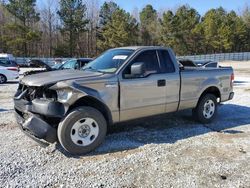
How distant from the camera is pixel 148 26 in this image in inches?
2788

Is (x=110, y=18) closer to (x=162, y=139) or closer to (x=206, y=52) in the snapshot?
(x=206, y=52)

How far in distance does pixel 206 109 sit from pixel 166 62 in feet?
6.03

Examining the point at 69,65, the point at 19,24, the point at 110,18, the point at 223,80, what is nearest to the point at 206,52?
the point at 110,18

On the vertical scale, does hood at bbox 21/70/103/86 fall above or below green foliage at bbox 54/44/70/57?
below

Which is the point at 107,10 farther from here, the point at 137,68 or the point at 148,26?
the point at 137,68

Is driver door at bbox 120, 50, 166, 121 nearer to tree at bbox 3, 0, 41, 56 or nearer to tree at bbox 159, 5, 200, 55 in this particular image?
tree at bbox 3, 0, 41, 56

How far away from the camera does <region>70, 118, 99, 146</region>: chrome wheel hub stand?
16.9 ft

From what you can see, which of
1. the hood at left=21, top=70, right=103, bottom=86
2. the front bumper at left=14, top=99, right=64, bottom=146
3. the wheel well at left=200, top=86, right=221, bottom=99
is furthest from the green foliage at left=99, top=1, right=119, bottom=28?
the front bumper at left=14, top=99, right=64, bottom=146

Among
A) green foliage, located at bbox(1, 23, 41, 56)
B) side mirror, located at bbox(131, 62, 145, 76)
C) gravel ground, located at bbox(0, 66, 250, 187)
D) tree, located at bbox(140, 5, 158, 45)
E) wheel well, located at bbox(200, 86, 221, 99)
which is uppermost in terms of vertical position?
tree, located at bbox(140, 5, 158, 45)

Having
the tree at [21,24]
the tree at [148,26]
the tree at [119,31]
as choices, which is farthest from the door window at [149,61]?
the tree at [148,26]

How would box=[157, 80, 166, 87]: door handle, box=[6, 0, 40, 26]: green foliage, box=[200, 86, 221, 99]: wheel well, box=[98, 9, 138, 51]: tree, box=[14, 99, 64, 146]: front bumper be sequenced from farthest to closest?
box=[98, 9, 138, 51]: tree
box=[6, 0, 40, 26]: green foliage
box=[200, 86, 221, 99]: wheel well
box=[157, 80, 166, 87]: door handle
box=[14, 99, 64, 146]: front bumper

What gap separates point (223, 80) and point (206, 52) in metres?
65.3

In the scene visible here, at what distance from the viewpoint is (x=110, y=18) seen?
193ft

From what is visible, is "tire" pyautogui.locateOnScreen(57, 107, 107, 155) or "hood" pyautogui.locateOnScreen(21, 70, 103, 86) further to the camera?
"hood" pyautogui.locateOnScreen(21, 70, 103, 86)
